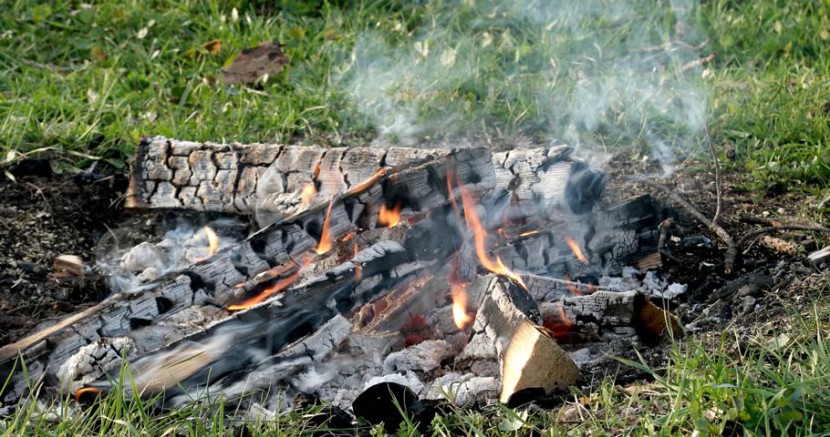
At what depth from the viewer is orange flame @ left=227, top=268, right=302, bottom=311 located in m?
3.14

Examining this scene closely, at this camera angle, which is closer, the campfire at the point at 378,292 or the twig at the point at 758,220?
the campfire at the point at 378,292


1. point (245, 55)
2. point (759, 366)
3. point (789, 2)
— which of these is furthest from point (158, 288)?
point (789, 2)

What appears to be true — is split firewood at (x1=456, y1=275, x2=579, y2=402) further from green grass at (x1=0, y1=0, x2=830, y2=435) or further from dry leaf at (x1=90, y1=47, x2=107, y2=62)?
dry leaf at (x1=90, y1=47, x2=107, y2=62)

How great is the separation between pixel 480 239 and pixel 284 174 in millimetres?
930

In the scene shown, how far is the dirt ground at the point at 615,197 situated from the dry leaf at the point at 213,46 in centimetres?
120

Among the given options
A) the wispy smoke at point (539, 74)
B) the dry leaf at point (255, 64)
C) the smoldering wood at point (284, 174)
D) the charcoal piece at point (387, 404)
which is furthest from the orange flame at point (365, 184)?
the dry leaf at point (255, 64)

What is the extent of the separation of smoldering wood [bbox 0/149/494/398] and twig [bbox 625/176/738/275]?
3.13 feet

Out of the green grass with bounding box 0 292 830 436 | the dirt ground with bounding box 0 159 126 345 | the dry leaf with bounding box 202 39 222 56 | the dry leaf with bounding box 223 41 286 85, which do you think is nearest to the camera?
the green grass with bounding box 0 292 830 436

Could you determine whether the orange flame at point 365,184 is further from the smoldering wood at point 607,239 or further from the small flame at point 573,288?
the small flame at point 573,288

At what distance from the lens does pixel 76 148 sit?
14.5ft

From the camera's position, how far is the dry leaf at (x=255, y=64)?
16.3 ft

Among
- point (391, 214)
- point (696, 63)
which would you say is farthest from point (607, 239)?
point (696, 63)

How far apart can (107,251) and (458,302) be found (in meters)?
1.56

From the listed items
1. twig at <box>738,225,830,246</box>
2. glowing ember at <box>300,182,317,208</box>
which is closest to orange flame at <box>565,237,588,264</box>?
twig at <box>738,225,830,246</box>
